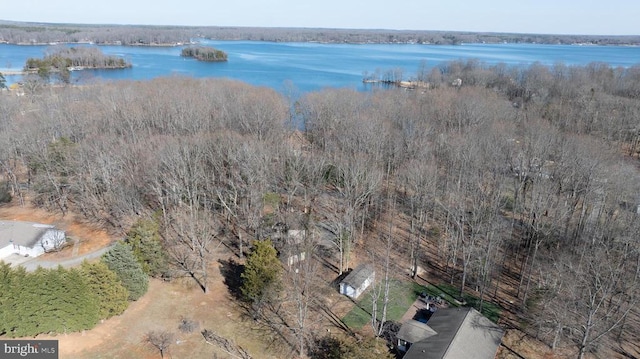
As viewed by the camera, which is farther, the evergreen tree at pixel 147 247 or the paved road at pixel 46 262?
the paved road at pixel 46 262

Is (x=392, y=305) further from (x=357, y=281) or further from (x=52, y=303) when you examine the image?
(x=52, y=303)

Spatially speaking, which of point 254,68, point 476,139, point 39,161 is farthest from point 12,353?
point 254,68

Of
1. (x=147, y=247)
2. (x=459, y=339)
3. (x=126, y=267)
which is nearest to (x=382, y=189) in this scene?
(x=459, y=339)

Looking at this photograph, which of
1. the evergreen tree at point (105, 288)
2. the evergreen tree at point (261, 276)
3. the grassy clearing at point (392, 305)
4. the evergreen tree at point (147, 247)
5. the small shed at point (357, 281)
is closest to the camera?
the evergreen tree at point (105, 288)

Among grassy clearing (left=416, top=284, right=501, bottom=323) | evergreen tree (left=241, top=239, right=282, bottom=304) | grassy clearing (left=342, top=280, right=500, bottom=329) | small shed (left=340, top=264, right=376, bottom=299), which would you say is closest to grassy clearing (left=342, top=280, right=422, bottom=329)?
grassy clearing (left=342, top=280, right=500, bottom=329)

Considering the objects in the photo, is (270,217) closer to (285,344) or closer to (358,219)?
(358,219)

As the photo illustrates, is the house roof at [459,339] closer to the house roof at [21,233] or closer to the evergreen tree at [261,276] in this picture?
the evergreen tree at [261,276]

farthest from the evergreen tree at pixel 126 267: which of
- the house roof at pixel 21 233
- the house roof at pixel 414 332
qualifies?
the house roof at pixel 414 332
